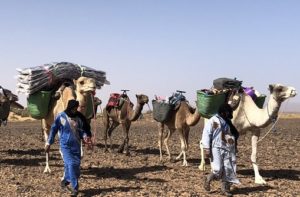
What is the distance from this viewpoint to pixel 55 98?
1185cm

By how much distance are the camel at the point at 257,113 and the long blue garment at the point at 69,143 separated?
4.02 meters

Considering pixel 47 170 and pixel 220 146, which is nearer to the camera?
pixel 220 146

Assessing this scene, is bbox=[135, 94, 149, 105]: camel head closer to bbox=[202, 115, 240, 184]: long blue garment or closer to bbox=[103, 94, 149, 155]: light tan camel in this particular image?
bbox=[103, 94, 149, 155]: light tan camel

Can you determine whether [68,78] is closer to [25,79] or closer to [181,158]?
[25,79]

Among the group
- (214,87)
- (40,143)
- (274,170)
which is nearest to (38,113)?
(214,87)

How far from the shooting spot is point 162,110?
14.7m

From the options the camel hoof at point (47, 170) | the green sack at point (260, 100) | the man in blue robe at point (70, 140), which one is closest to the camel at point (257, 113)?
the green sack at point (260, 100)

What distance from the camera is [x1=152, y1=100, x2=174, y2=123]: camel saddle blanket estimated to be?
1461 centimetres

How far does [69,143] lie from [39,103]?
10.5ft

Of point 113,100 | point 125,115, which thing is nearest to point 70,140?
point 125,115

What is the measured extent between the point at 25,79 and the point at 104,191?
12.2 feet

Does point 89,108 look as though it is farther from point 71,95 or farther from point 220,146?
point 220,146

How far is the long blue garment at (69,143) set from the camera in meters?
9.01

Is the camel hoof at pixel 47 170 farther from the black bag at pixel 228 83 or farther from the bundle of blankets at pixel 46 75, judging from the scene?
the black bag at pixel 228 83
